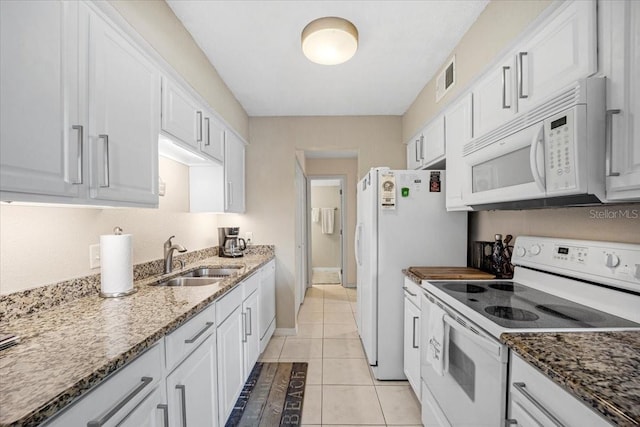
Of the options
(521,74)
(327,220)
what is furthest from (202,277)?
(327,220)

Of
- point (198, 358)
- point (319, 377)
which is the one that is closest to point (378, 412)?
point (319, 377)

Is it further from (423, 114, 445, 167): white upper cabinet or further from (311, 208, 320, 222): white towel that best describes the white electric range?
(311, 208, 320, 222): white towel

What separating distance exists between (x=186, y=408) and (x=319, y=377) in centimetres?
142

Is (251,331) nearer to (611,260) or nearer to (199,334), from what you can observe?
(199,334)

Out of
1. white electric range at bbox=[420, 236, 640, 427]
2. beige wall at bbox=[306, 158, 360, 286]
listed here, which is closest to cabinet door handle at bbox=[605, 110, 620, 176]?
white electric range at bbox=[420, 236, 640, 427]

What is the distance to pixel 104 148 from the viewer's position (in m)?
1.15

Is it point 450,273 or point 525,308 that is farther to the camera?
point 450,273

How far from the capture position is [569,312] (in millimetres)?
1222

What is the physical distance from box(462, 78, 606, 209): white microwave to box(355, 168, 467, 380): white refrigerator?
27.4 inches

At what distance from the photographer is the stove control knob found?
1.14m

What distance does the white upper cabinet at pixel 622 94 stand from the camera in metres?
0.89

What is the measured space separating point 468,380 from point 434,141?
73.1 inches

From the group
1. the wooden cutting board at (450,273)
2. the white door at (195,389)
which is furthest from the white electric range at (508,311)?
the white door at (195,389)

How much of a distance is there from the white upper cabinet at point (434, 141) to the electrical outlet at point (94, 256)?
238 centimetres
